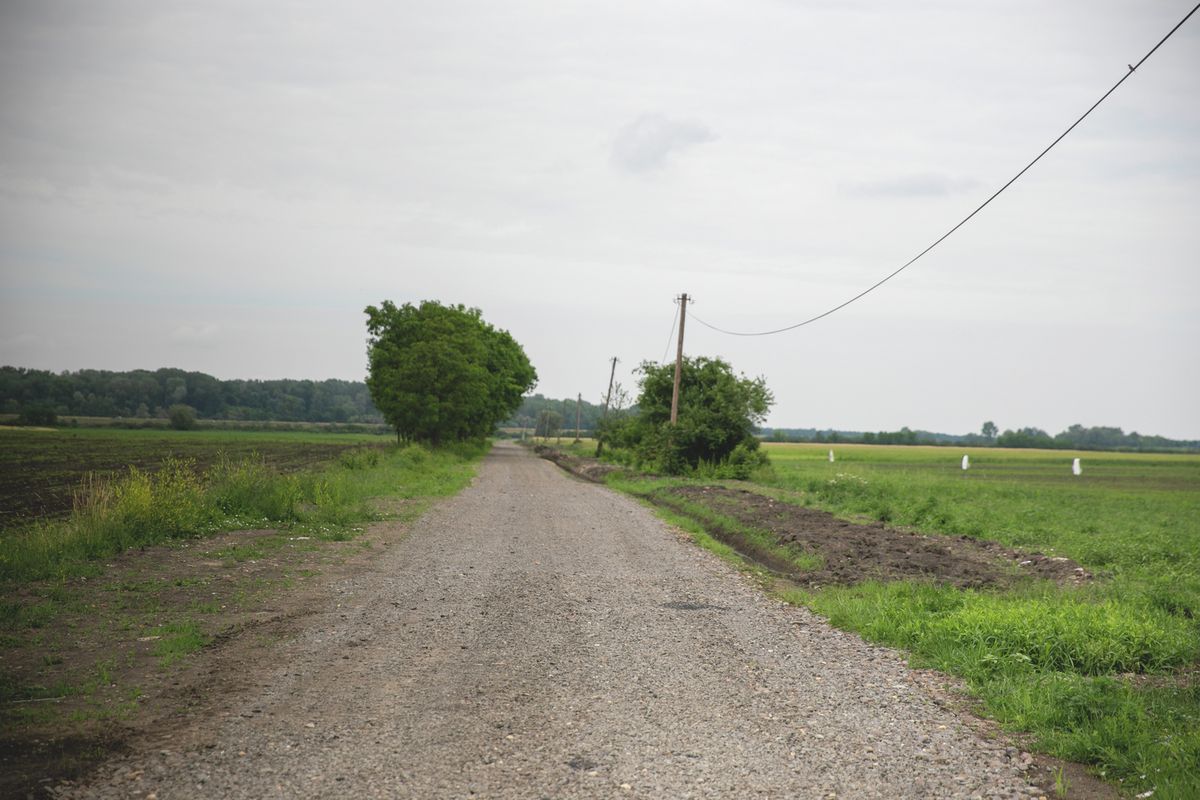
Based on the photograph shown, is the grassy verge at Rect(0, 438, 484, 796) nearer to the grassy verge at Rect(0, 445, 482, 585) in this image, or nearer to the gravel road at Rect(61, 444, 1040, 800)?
the grassy verge at Rect(0, 445, 482, 585)

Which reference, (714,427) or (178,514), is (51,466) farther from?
(714,427)

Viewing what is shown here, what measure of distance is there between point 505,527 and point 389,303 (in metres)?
40.7

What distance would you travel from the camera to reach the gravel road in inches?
178

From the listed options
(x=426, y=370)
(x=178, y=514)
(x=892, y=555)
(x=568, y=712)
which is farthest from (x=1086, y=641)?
(x=426, y=370)

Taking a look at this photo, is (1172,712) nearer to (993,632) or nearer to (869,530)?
(993,632)

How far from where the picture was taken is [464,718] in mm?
5430

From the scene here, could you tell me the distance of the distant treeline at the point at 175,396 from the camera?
70.8 meters

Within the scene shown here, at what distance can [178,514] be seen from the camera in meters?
12.8

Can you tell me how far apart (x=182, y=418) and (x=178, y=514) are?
83.6 meters

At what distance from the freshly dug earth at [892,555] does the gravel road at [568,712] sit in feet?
9.58

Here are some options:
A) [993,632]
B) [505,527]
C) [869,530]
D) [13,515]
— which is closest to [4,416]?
[13,515]

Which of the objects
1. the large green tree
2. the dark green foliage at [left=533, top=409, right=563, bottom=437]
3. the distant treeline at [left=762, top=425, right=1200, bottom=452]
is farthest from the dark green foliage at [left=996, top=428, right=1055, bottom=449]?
the large green tree

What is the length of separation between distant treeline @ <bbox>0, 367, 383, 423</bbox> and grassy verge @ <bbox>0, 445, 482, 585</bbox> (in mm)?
53624

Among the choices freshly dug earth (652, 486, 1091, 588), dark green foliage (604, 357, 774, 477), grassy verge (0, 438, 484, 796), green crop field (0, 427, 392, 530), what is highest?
dark green foliage (604, 357, 774, 477)
